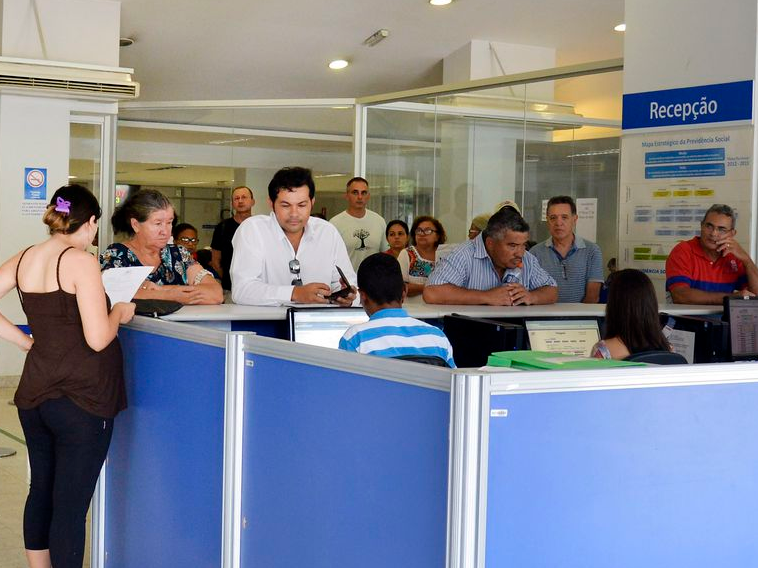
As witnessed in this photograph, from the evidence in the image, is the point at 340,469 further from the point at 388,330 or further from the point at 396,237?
the point at 396,237

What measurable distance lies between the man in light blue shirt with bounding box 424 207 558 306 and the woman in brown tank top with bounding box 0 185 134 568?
5.63 ft

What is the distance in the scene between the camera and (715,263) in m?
5.45

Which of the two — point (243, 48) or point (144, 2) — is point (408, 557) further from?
point (243, 48)

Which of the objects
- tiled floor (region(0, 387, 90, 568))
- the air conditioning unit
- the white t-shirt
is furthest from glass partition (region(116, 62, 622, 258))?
tiled floor (region(0, 387, 90, 568))

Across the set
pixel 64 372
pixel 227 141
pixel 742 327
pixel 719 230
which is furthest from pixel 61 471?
pixel 227 141

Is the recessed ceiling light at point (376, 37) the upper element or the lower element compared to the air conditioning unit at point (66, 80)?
upper

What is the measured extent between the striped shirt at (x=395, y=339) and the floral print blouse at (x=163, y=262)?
1432mm

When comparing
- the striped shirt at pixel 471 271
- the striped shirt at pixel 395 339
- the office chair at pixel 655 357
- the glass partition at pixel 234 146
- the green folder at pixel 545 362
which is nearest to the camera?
the green folder at pixel 545 362

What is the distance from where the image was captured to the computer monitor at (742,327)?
454 centimetres

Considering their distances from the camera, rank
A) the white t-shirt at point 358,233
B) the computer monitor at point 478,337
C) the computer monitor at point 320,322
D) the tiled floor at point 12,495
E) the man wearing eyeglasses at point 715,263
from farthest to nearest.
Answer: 1. the white t-shirt at point 358,233
2. the man wearing eyeglasses at point 715,263
3. the tiled floor at point 12,495
4. the computer monitor at point 478,337
5. the computer monitor at point 320,322

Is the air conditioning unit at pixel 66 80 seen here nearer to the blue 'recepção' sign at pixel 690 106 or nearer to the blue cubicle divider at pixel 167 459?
the blue 'recepção' sign at pixel 690 106

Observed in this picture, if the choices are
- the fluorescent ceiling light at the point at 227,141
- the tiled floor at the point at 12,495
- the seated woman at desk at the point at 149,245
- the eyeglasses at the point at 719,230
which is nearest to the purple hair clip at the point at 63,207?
the seated woman at desk at the point at 149,245

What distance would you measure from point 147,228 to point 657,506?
2486 millimetres

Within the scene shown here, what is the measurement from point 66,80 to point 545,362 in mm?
6814
